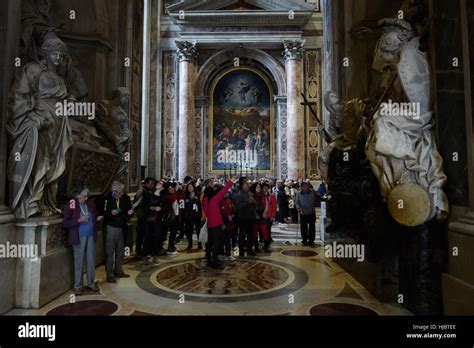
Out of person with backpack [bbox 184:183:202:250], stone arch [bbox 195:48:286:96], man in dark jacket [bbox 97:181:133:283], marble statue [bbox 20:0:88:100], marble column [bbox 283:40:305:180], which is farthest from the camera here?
stone arch [bbox 195:48:286:96]

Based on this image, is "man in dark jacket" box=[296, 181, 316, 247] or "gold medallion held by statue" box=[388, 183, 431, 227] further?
"man in dark jacket" box=[296, 181, 316, 247]

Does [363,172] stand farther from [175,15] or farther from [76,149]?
[175,15]

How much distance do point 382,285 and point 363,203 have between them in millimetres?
1100

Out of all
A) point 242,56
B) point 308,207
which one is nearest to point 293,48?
point 242,56

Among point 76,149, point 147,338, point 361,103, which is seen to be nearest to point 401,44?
point 361,103

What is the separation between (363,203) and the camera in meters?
4.63

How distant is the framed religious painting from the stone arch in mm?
494

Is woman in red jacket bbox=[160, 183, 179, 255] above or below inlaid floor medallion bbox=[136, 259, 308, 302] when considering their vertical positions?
above

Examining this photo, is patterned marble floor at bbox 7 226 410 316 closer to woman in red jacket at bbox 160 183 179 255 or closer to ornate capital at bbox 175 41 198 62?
woman in red jacket at bbox 160 183 179 255

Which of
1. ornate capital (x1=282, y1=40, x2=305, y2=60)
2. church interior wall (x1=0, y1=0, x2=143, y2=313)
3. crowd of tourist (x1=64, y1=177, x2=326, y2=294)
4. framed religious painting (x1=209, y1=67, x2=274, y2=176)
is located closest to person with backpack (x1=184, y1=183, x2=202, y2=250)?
crowd of tourist (x1=64, y1=177, x2=326, y2=294)

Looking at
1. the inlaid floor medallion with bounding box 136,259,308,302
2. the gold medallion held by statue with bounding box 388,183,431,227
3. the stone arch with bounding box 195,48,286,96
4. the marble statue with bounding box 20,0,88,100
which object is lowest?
the inlaid floor medallion with bounding box 136,259,308,302

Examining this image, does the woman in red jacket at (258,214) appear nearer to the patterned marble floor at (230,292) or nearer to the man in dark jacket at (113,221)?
the patterned marble floor at (230,292)

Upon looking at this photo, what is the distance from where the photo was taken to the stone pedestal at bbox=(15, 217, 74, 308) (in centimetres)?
420

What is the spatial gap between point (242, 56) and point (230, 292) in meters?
16.4
